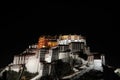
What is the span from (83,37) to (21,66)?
83.9 ft

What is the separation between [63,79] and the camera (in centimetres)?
6216

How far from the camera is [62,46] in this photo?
7406cm

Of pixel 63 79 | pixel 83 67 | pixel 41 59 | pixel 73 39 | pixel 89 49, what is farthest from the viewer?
pixel 73 39

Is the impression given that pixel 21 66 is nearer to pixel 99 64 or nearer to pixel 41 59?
pixel 41 59

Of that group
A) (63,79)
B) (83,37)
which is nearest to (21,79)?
(63,79)

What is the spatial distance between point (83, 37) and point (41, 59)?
21.0 m

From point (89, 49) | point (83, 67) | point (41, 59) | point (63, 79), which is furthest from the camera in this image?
point (89, 49)

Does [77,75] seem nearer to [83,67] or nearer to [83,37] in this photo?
[83,67]

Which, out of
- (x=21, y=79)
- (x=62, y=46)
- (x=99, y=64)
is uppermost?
(x=62, y=46)

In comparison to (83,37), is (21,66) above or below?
below

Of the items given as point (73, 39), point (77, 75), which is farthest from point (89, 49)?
point (77, 75)

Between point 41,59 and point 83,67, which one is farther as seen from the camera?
point 41,59

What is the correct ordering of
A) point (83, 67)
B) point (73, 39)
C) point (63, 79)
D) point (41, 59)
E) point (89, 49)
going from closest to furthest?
point (63, 79) < point (83, 67) < point (41, 59) < point (89, 49) < point (73, 39)

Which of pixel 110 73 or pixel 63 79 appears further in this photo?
pixel 110 73
